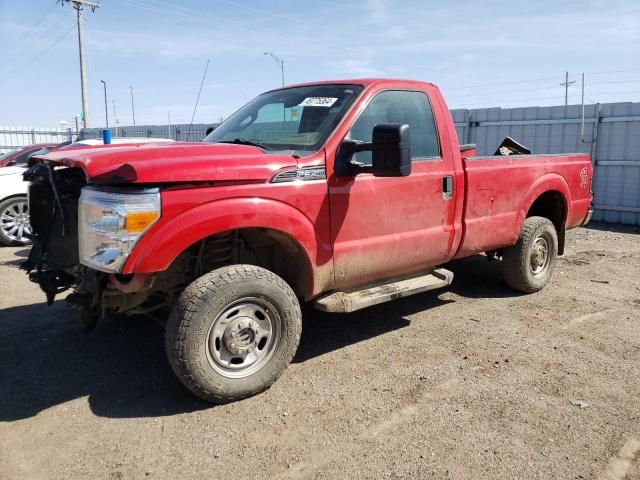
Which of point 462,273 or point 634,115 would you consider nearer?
point 462,273

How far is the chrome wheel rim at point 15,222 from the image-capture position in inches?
333

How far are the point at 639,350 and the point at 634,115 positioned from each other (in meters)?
7.80

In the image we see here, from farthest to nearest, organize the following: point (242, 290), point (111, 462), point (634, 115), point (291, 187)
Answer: point (634, 115), point (291, 187), point (242, 290), point (111, 462)

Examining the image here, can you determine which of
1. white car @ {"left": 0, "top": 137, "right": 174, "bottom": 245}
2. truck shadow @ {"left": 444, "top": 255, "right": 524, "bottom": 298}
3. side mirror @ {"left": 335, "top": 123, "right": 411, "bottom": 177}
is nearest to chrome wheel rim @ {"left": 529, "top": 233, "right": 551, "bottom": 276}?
truck shadow @ {"left": 444, "top": 255, "right": 524, "bottom": 298}

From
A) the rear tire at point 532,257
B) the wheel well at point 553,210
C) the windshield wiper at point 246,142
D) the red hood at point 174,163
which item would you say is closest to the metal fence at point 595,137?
the wheel well at point 553,210

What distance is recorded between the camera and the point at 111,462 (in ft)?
9.14

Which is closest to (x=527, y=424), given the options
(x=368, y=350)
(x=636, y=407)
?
(x=636, y=407)

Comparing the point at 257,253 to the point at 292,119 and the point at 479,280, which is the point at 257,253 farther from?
the point at 479,280

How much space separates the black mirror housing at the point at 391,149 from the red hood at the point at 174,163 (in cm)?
57

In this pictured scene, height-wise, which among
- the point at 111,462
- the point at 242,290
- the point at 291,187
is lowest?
the point at 111,462

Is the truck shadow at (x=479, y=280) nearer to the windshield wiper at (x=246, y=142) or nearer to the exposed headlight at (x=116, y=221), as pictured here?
the windshield wiper at (x=246, y=142)


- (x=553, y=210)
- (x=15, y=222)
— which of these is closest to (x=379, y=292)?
(x=553, y=210)

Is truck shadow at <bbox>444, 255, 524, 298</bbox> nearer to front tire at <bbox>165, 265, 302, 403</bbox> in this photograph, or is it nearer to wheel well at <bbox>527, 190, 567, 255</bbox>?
wheel well at <bbox>527, 190, 567, 255</bbox>

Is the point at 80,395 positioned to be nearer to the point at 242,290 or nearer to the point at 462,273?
the point at 242,290
